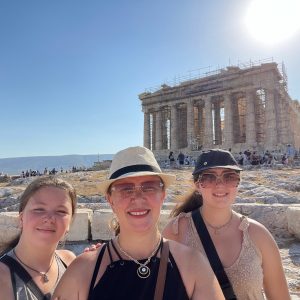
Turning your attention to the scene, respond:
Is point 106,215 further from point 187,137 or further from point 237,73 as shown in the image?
point 187,137

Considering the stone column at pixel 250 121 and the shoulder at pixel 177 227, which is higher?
the stone column at pixel 250 121

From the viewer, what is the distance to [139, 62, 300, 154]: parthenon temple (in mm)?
40656

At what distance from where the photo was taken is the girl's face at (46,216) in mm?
2701

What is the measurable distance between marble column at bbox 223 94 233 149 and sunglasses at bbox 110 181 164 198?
135 ft

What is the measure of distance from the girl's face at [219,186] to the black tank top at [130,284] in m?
1.11

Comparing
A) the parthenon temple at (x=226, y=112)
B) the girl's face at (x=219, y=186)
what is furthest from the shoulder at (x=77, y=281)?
the parthenon temple at (x=226, y=112)

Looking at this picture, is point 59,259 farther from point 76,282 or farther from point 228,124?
point 228,124

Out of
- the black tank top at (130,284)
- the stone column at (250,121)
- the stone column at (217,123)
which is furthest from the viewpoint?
the stone column at (217,123)

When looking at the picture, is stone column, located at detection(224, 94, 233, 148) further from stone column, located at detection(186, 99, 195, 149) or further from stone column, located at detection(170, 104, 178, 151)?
stone column, located at detection(170, 104, 178, 151)

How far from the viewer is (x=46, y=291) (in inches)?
98.5

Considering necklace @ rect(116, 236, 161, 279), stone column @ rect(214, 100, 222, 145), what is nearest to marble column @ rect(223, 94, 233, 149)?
stone column @ rect(214, 100, 222, 145)

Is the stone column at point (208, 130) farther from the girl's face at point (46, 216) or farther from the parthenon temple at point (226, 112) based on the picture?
the girl's face at point (46, 216)

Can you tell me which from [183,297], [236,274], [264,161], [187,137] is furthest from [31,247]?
[187,137]

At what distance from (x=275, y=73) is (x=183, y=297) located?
42.8 metres
